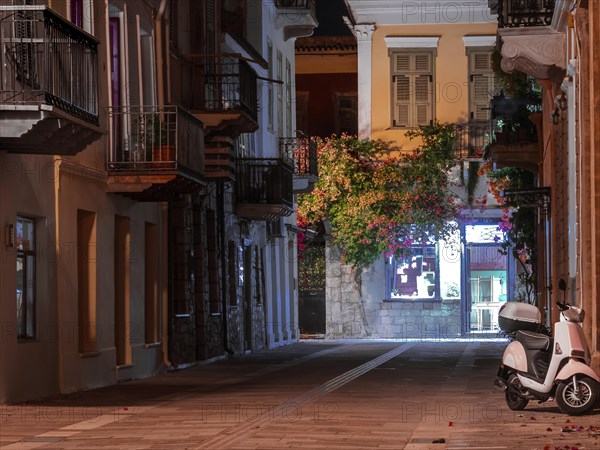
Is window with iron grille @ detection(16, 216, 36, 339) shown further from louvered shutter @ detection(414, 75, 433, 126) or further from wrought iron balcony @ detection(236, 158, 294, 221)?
louvered shutter @ detection(414, 75, 433, 126)

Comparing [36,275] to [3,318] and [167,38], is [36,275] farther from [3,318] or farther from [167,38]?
[167,38]

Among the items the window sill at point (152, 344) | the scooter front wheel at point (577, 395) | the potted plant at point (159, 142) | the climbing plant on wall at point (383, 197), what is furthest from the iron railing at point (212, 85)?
the climbing plant on wall at point (383, 197)

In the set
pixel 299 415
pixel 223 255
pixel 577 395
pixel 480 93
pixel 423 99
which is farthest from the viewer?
pixel 423 99

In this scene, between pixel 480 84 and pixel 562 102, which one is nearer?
pixel 562 102

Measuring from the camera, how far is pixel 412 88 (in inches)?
1969

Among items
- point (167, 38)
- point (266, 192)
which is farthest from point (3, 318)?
point (266, 192)

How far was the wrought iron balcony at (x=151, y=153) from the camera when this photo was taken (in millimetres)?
23281

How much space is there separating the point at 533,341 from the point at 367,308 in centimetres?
3316

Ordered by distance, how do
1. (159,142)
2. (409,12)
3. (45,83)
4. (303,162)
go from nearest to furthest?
1. (45,83)
2. (159,142)
3. (303,162)
4. (409,12)

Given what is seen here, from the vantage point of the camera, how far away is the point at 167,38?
27453mm

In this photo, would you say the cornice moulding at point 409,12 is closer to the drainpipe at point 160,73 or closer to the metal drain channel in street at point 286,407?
the metal drain channel in street at point 286,407

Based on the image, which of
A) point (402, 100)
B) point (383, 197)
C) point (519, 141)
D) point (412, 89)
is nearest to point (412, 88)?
point (412, 89)

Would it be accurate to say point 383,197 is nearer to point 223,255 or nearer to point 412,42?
point 412,42

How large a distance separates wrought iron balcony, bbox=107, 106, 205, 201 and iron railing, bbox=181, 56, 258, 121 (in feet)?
13.4
